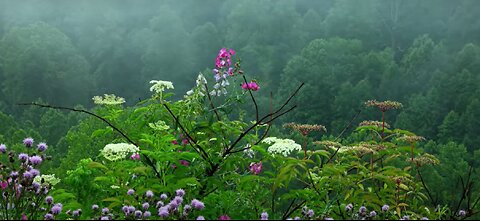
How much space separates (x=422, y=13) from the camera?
8319 cm

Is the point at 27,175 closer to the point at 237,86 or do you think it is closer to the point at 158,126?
the point at 158,126

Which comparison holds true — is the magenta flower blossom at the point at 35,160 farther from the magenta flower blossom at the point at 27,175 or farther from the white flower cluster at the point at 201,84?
the white flower cluster at the point at 201,84

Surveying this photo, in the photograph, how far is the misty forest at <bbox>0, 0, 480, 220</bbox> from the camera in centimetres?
372

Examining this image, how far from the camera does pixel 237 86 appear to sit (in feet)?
151

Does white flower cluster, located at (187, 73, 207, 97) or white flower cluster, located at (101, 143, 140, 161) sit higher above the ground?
white flower cluster, located at (187, 73, 207, 97)

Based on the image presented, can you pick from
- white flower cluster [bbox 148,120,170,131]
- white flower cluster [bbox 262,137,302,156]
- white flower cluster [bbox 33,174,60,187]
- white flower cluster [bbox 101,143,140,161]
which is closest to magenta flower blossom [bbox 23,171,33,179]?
white flower cluster [bbox 33,174,60,187]

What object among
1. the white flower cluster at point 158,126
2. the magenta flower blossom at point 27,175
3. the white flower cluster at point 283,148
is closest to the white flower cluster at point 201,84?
the white flower cluster at point 158,126

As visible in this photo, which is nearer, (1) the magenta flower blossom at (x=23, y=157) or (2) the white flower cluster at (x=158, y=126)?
(1) the magenta flower blossom at (x=23, y=157)

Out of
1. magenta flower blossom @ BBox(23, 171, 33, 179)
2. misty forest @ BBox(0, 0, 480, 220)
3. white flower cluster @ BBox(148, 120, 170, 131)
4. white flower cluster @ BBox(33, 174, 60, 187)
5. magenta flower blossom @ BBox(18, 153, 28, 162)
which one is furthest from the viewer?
white flower cluster @ BBox(148, 120, 170, 131)

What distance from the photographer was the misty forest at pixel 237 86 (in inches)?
146

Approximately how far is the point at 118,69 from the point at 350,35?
28145mm

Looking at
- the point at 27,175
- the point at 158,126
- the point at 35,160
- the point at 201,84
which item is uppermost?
the point at 201,84

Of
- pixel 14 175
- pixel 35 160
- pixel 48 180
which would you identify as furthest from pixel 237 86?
pixel 14 175

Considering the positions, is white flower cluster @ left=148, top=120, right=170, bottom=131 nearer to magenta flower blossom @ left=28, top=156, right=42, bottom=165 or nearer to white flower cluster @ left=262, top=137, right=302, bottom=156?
white flower cluster @ left=262, top=137, right=302, bottom=156
